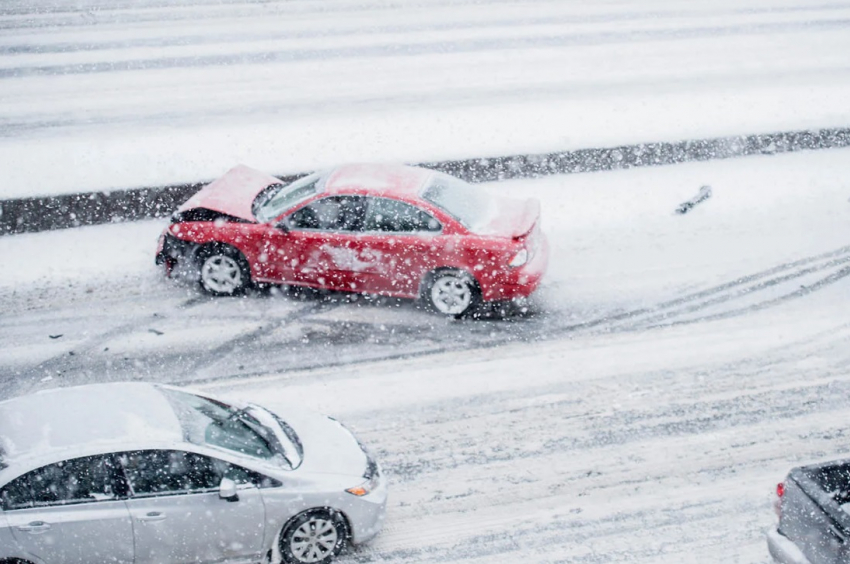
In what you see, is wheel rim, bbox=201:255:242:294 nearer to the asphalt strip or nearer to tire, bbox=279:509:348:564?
the asphalt strip

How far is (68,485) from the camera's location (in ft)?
21.6

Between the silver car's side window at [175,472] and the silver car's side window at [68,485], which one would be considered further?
the silver car's side window at [175,472]

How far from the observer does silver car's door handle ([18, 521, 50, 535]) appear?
6.47 meters

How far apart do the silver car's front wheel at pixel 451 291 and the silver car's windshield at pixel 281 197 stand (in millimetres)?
1760

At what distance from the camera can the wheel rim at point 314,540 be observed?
23.5ft

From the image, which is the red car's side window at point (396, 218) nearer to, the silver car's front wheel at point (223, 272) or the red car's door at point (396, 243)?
the red car's door at point (396, 243)

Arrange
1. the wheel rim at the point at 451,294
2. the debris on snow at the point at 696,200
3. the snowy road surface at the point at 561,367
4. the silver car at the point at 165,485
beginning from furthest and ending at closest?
the debris on snow at the point at 696,200 → the wheel rim at the point at 451,294 → the snowy road surface at the point at 561,367 → the silver car at the point at 165,485

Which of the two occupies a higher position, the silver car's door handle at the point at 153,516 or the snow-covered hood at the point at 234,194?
the snow-covered hood at the point at 234,194

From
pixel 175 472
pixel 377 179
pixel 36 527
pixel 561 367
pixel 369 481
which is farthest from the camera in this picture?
pixel 377 179

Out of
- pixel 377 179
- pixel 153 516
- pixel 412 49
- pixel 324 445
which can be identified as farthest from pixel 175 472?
pixel 412 49

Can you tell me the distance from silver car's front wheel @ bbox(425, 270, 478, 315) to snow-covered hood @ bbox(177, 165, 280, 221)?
2.23 m

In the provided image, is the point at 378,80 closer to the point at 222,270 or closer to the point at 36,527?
the point at 222,270

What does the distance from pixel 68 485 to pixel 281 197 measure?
542 centimetres

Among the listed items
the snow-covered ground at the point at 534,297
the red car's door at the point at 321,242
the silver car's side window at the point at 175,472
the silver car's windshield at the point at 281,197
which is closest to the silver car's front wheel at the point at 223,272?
the snow-covered ground at the point at 534,297
